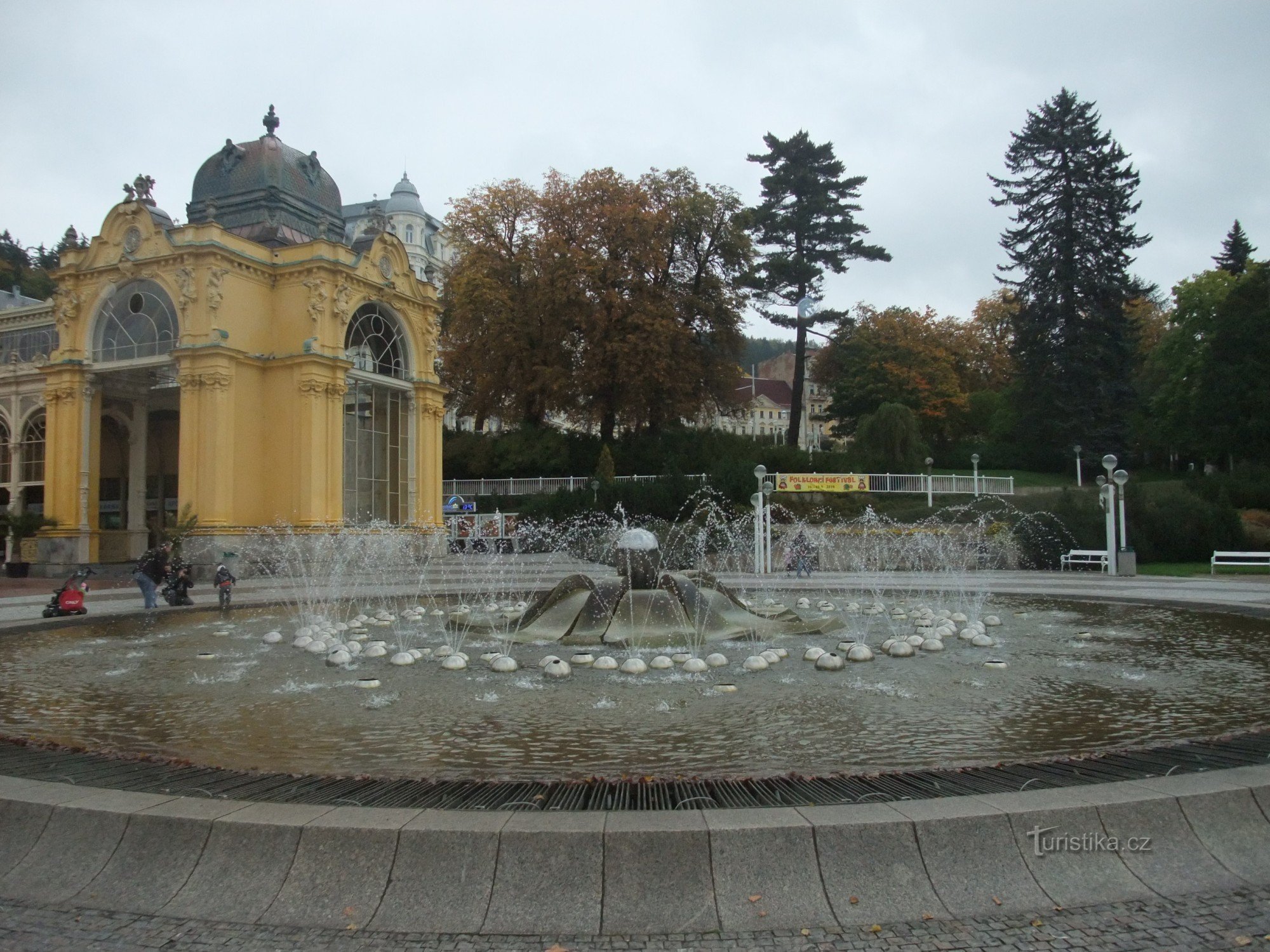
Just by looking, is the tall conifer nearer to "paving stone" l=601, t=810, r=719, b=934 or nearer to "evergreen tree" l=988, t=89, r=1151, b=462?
"evergreen tree" l=988, t=89, r=1151, b=462

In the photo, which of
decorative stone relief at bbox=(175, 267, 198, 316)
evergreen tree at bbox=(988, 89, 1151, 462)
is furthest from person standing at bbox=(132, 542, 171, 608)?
evergreen tree at bbox=(988, 89, 1151, 462)

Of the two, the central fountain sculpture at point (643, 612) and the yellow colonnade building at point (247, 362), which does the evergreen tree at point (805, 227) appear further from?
the central fountain sculpture at point (643, 612)

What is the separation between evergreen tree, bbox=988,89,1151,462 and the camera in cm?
5228

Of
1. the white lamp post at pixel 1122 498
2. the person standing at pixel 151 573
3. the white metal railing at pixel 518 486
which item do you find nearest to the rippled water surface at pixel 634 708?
the person standing at pixel 151 573

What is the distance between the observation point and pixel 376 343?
37031 mm

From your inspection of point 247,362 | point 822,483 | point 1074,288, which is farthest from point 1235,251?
point 247,362

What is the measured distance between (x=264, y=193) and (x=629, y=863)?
124ft

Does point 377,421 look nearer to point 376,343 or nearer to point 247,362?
point 376,343

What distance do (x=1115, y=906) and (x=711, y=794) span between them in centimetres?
200

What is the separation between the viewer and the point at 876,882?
405 cm

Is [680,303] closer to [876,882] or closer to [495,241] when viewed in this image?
[495,241]

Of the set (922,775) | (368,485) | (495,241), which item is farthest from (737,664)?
(495,241)

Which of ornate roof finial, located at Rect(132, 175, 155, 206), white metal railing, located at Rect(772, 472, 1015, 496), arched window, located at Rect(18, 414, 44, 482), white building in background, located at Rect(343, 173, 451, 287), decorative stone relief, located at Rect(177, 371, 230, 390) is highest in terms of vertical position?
white building in background, located at Rect(343, 173, 451, 287)

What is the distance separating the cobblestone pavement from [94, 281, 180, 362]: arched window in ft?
107
